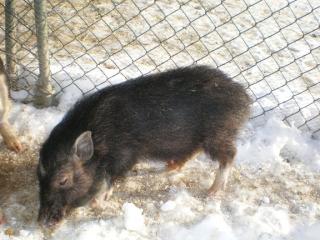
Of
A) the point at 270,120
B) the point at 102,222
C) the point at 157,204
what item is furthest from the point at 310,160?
the point at 102,222

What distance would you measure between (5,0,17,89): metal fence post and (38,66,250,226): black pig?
125 cm

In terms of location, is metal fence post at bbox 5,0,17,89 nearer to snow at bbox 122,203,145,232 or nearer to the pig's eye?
the pig's eye

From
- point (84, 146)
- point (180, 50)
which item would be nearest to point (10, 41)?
point (84, 146)

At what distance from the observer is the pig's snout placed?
3922 millimetres

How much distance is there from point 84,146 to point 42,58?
1307 millimetres

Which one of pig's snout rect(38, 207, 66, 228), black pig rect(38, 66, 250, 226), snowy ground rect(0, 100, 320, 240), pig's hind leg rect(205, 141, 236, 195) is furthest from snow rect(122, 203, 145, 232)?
pig's hind leg rect(205, 141, 236, 195)

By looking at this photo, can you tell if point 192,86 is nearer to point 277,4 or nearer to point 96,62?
point 96,62

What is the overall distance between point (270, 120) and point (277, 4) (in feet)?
7.65

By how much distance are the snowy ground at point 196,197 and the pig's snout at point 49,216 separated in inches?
5.2

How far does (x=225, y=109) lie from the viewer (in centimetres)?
423

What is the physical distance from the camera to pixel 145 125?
13.7 feet

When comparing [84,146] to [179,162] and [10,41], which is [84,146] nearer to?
[179,162]

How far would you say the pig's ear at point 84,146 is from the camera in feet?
12.6

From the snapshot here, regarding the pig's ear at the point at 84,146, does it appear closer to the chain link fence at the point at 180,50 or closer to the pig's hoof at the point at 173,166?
the pig's hoof at the point at 173,166
